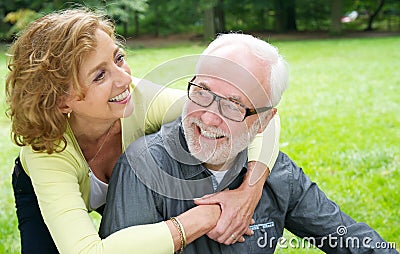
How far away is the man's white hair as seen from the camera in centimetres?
235

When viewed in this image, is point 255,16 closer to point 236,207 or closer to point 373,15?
point 373,15

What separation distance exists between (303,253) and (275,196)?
3.73 ft

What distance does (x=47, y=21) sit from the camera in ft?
7.80

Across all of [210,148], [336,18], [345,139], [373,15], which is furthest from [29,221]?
[373,15]

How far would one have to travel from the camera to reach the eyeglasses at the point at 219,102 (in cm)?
228

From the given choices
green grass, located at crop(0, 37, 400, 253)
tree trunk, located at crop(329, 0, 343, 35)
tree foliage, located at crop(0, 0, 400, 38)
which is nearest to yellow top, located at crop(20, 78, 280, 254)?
green grass, located at crop(0, 37, 400, 253)

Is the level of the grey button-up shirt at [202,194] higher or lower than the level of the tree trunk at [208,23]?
higher

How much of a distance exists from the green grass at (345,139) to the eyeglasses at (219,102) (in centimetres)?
88

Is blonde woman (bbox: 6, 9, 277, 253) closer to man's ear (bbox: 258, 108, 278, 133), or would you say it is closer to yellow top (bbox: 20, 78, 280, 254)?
yellow top (bbox: 20, 78, 280, 254)

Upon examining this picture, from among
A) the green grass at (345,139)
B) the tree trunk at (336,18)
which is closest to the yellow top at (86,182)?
the green grass at (345,139)

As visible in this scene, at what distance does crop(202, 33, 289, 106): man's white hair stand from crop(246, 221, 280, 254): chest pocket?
53 centimetres

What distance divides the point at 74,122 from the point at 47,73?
1.21ft

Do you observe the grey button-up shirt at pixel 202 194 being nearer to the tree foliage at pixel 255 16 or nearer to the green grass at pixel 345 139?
the green grass at pixel 345 139

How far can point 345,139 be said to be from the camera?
6.31 meters
